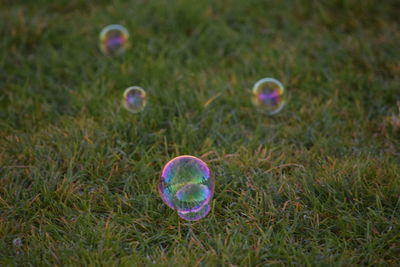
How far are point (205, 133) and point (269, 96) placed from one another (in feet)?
1.77

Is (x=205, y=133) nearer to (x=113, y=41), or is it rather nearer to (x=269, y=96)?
(x=269, y=96)

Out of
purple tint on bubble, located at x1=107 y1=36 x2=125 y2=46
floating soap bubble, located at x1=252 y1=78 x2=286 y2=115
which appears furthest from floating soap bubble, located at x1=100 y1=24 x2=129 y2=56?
floating soap bubble, located at x1=252 y1=78 x2=286 y2=115

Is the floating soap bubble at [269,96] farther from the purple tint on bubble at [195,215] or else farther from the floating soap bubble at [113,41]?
the floating soap bubble at [113,41]

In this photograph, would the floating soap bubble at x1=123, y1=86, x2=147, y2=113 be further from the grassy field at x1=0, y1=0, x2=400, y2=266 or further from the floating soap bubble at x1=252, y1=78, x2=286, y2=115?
the floating soap bubble at x1=252, y1=78, x2=286, y2=115

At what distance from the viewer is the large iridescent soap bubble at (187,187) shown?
253 centimetres

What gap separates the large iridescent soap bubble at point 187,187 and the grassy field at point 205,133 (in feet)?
0.27

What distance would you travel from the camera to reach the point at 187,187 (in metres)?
2.54

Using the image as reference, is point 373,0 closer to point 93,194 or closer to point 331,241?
point 331,241

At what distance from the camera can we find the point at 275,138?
322 cm

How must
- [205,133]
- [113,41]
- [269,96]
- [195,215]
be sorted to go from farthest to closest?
[113,41] < [269,96] < [205,133] < [195,215]

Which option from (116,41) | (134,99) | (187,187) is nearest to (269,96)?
(134,99)

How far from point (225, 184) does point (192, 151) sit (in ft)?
1.33

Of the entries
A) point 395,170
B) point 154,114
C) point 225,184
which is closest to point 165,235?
point 225,184

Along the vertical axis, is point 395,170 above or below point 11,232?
above
